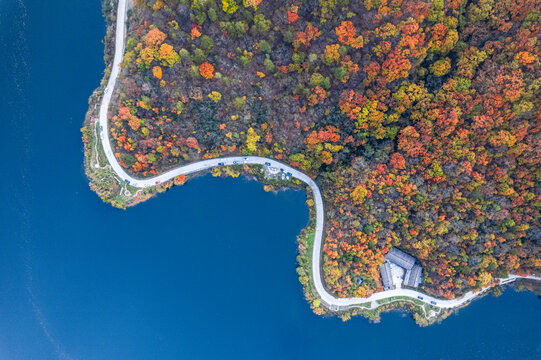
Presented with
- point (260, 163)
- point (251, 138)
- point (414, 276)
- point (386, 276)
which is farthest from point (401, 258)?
point (251, 138)

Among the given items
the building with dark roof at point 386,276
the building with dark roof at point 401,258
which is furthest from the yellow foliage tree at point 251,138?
the building with dark roof at point 386,276

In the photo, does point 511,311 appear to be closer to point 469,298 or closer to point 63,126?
point 469,298

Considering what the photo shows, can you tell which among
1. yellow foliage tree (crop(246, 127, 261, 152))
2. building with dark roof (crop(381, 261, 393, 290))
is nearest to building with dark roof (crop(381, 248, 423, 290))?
building with dark roof (crop(381, 261, 393, 290))

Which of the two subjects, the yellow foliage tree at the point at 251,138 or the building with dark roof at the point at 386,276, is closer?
the yellow foliage tree at the point at 251,138

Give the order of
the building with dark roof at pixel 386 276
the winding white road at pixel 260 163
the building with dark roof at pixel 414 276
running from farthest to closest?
the building with dark roof at pixel 386 276 → the building with dark roof at pixel 414 276 → the winding white road at pixel 260 163

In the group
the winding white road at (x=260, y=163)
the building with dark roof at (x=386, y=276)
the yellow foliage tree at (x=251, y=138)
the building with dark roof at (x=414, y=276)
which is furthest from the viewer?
the building with dark roof at (x=386, y=276)

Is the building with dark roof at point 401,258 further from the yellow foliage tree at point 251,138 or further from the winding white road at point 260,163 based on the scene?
the yellow foliage tree at point 251,138

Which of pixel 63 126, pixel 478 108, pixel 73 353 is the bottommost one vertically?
pixel 73 353

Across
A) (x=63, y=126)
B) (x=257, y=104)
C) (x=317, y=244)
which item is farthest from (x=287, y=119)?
(x=63, y=126)
